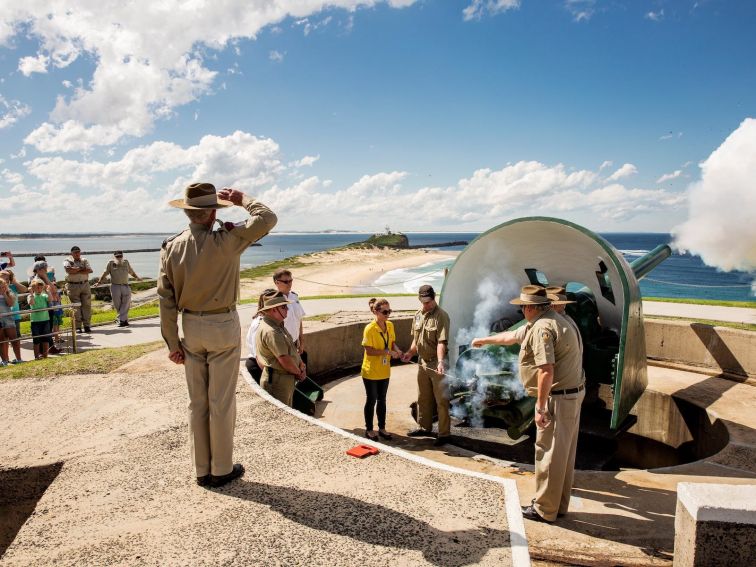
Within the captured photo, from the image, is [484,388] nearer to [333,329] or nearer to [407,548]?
[407,548]

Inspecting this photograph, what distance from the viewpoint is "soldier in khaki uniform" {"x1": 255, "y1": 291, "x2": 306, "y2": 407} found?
5598mm

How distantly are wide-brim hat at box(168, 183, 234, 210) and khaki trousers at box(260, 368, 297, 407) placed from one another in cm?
278

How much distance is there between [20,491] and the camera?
467 cm

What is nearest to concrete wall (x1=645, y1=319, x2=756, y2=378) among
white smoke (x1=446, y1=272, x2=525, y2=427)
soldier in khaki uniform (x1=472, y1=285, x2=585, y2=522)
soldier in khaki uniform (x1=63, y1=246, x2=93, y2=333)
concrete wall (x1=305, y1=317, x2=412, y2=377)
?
white smoke (x1=446, y1=272, x2=525, y2=427)

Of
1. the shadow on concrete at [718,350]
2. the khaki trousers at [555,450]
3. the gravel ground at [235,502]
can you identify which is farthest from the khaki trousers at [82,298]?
the shadow on concrete at [718,350]

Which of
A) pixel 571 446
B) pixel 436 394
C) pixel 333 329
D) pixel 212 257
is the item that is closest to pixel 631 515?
pixel 571 446

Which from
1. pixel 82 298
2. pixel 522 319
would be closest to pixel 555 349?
pixel 522 319

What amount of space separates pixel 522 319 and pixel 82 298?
31.4ft

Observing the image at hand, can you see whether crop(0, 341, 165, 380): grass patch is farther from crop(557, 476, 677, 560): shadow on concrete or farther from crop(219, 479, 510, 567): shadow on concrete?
crop(557, 476, 677, 560): shadow on concrete

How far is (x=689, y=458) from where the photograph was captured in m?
9.12

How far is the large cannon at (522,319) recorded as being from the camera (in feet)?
22.7

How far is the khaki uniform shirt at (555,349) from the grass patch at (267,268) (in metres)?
34.3

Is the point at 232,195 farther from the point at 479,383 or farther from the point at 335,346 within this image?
the point at 335,346

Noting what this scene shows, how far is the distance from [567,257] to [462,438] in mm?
3861
